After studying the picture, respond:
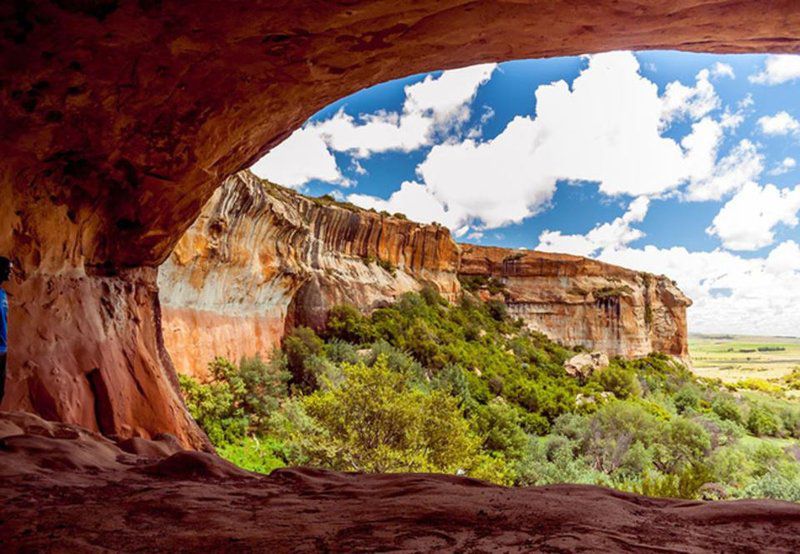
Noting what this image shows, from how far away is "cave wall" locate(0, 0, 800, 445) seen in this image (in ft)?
13.4

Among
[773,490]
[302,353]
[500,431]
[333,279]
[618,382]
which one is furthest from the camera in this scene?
[618,382]

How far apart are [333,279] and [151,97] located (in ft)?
70.9

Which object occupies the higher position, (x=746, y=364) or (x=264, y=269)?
(x=264, y=269)

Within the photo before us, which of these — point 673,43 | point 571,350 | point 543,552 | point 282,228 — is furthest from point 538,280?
point 543,552

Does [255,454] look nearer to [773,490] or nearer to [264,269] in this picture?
[264,269]

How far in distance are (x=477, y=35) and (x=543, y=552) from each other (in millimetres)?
4571

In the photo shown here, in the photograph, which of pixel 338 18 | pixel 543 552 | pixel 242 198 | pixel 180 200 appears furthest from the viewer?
pixel 242 198

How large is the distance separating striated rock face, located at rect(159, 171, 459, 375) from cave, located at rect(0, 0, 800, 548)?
7596 mm

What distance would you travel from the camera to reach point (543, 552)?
93.9 inches

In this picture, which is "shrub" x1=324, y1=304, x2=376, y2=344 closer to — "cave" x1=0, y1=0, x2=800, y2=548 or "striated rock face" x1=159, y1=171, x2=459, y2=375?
"striated rock face" x1=159, y1=171, x2=459, y2=375

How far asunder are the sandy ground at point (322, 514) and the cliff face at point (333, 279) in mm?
11252

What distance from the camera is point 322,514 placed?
310 centimetres

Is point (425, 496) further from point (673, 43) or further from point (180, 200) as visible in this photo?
point (180, 200)

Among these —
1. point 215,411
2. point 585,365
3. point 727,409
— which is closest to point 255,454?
point 215,411
